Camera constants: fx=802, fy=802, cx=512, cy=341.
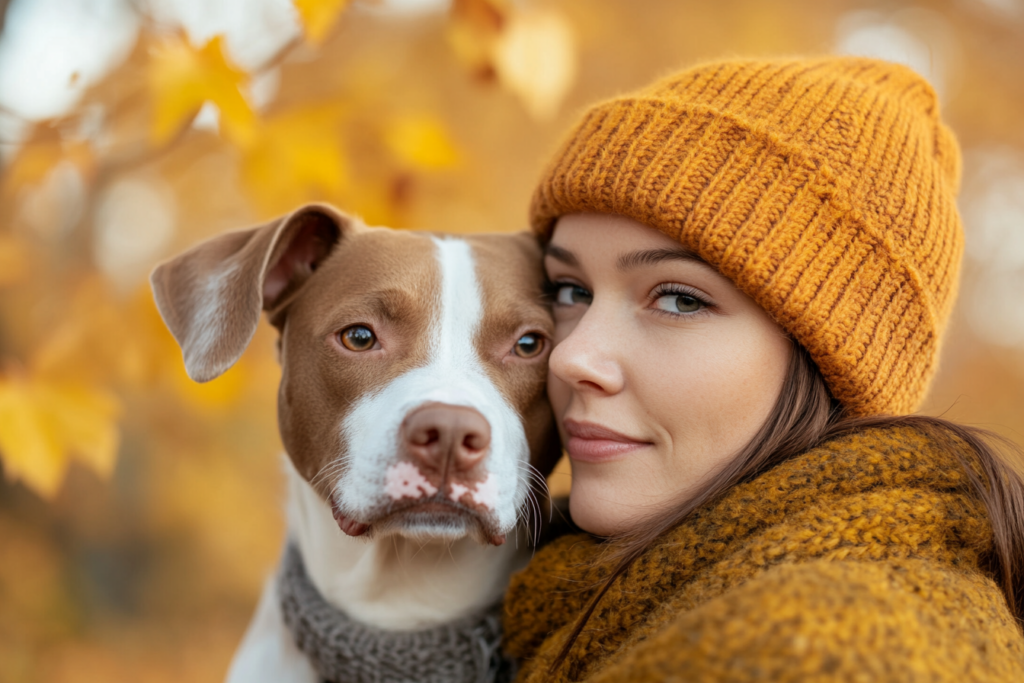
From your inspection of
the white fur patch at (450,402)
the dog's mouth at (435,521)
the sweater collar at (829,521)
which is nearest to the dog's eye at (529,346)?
the white fur patch at (450,402)

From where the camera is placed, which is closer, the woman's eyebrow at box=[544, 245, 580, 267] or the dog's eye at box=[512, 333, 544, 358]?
the woman's eyebrow at box=[544, 245, 580, 267]

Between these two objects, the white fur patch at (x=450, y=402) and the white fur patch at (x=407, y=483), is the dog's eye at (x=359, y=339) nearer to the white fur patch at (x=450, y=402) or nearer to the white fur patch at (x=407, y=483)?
the white fur patch at (x=450, y=402)

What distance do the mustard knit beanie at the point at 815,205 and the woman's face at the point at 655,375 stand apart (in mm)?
70

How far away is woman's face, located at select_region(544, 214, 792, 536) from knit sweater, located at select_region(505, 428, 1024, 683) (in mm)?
170

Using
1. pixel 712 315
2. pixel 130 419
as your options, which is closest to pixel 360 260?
pixel 712 315

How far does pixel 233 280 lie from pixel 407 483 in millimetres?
897

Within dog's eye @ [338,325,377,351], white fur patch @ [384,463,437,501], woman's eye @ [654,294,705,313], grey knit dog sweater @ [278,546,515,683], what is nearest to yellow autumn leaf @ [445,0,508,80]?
dog's eye @ [338,325,377,351]

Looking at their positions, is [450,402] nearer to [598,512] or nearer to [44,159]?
[598,512]

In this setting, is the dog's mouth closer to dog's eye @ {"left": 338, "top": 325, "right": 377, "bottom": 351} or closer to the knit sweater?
the knit sweater

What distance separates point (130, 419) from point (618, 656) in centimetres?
469

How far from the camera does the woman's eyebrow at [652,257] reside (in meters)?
2.02

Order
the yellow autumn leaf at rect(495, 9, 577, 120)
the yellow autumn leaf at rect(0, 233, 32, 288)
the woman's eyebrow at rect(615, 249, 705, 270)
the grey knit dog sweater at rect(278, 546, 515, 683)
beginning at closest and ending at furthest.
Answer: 1. the woman's eyebrow at rect(615, 249, 705, 270)
2. the grey knit dog sweater at rect(278, 546, 515, 683)
3. the yellow autumn leaf at rect(495, 9, 577, 120)
4. the yellow autumn leaf at rect(0, 233, 32, 288)

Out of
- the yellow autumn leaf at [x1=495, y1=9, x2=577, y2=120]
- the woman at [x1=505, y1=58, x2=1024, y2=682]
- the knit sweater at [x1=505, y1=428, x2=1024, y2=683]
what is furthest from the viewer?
the yellow autumn leaf at [x1=495, y1=9, x2=577, y2=120]

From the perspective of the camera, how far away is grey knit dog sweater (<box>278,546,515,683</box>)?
223 centimetres
